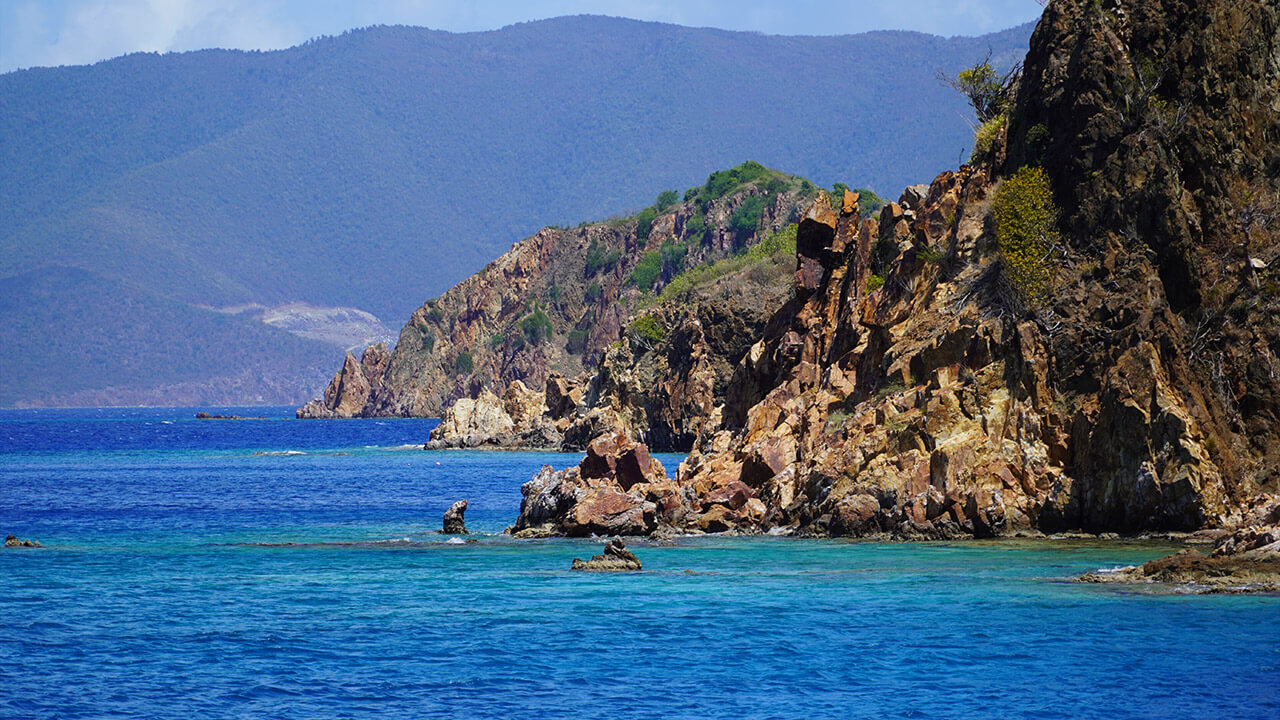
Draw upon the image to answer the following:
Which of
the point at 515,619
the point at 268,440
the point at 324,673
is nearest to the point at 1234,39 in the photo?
the point at 515,619

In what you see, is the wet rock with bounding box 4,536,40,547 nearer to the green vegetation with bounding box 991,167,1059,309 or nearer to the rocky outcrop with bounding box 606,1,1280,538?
the rocky outcrop with bounding box 606,1,1280,538

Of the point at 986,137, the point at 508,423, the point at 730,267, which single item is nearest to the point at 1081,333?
the point at 986,137

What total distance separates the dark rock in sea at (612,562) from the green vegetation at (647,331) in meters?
98.7

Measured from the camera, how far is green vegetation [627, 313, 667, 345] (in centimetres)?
14438

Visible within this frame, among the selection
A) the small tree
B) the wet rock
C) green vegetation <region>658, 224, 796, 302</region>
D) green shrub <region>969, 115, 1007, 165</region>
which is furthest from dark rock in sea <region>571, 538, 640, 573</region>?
green vegetation <region>658, 224, 796, 302</region>

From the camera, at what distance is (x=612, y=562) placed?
4409 centimetres

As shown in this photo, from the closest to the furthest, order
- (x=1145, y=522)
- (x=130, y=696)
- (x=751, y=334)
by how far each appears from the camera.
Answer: (x=130, y=696)
(x=1145, y=522)
(x=751, y=334)

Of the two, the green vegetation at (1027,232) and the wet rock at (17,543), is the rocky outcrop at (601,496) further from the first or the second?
the wet rock at (17,543)

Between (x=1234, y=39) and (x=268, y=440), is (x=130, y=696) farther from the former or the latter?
(x=268, y=440)

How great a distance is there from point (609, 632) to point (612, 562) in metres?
9.32

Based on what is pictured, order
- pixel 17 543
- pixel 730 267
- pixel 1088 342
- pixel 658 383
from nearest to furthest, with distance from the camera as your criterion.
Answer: pixel 1088 342 < pixel 17 543 < pixel 658 383 < pixel 730 267

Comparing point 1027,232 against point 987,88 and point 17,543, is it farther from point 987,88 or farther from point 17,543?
point 17,543

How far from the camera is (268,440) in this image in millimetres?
167750

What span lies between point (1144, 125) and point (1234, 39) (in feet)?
18.2
